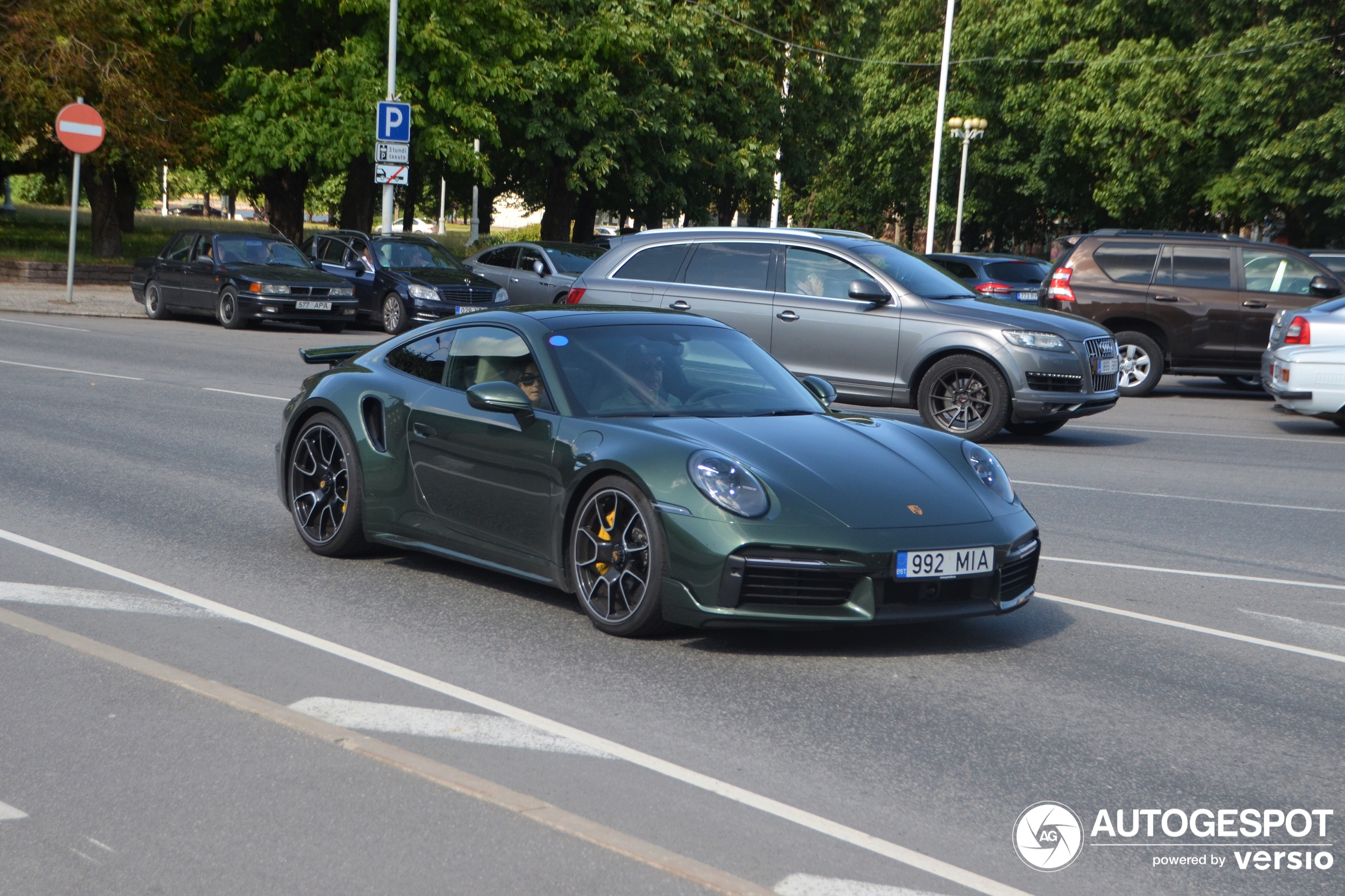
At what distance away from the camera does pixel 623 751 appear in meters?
4.64

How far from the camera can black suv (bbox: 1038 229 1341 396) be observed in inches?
727

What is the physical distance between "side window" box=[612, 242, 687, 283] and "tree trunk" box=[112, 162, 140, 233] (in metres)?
23.6

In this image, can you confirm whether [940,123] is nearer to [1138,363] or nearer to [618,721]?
[1138,363]

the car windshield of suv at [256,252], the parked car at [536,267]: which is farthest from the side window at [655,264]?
the car windshield of suv at [256,252]

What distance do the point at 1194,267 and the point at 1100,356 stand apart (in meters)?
6.28

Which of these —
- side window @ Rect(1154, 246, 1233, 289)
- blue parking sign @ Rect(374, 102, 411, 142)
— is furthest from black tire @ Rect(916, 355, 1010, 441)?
blue parking sign @ Rect(374, 102, 411, 142)

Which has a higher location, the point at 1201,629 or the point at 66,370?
the point at 66,370

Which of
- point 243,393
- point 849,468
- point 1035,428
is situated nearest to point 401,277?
point 243,393

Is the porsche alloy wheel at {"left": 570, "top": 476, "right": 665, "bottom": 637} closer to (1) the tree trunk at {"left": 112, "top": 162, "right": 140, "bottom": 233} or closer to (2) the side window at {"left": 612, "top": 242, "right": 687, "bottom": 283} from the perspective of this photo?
(2) the side window at {"left": 612, "top": 242, "right": 687, "bottom": 283}

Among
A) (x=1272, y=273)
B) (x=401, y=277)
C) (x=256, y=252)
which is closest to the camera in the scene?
(x=1272, y=273)

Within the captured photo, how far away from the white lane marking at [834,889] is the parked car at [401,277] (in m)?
21.2

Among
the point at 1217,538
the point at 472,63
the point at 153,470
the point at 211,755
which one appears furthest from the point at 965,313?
the point at 472,63

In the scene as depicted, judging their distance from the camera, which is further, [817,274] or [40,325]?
[40,325]

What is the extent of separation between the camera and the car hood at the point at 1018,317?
13.2 m
